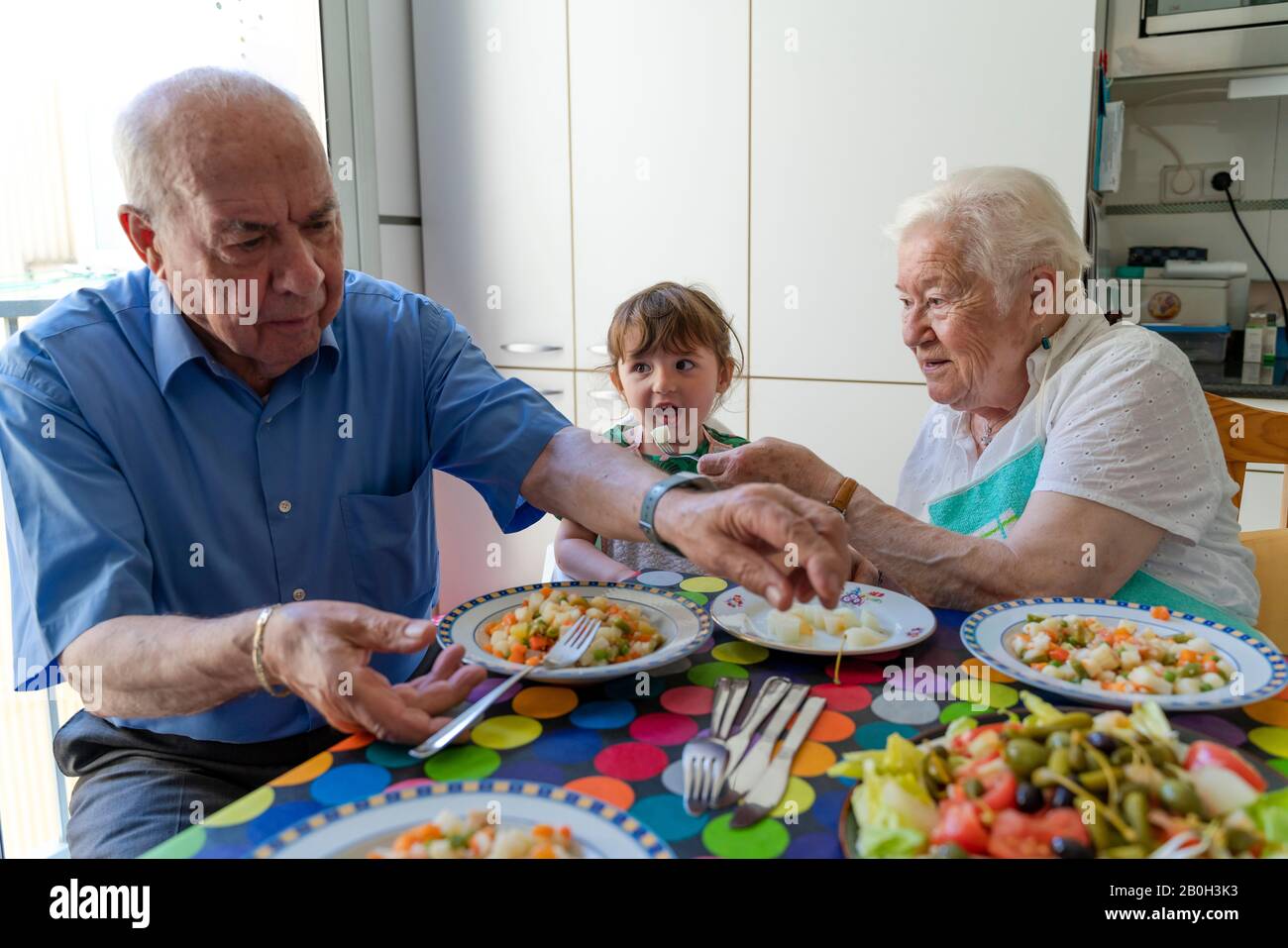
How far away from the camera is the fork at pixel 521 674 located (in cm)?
92

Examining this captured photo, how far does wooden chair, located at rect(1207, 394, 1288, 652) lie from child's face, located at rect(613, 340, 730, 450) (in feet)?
3.23

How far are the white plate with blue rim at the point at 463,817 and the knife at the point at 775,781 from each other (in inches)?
3.3

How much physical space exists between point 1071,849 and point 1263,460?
1376 millimetres

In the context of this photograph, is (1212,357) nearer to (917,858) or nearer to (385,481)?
(385,481)

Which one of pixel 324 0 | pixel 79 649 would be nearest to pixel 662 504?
pixel 79 649

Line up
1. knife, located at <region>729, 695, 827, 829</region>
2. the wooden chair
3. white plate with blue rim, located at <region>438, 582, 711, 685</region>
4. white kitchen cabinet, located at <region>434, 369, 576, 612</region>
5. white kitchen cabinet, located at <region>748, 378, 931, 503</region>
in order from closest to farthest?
knife, located at <region>729, 695, 827, 829</region>, white plate with blue rim, located at <region>438, 582, 711, 685</region>, the wooden chair, white kitchen cabinet, located at <region>748, 378, 931, 503</region>, white kitchen cabinet, located at <region>434, 369, 576, 612</region>

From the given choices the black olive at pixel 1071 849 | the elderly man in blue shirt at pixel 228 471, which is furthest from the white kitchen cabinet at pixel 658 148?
the black olive at pixel 1071 849

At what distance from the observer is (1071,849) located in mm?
696

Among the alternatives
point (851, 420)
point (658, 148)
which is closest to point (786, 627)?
point (851, 420)

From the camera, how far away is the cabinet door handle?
3.29 m

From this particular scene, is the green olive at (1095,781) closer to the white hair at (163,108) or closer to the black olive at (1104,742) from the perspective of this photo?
the black olive at (1104,742)

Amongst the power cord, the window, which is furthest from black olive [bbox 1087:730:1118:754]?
the power cord

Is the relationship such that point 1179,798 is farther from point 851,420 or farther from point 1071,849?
point 851,420

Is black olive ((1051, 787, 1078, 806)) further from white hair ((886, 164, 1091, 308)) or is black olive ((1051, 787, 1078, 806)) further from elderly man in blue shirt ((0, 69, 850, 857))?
white hair ((886, 164, 1091, 308))
